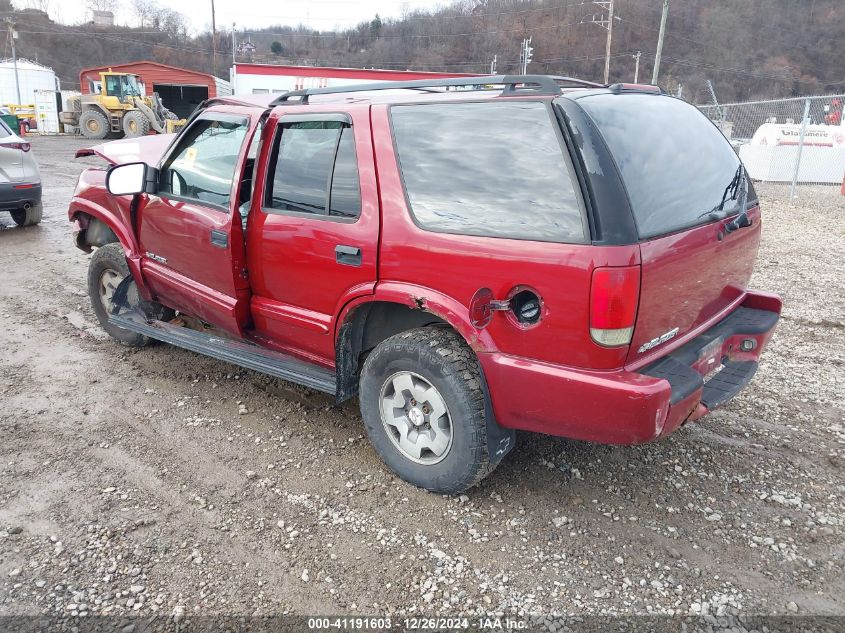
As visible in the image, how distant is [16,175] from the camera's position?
8797mm

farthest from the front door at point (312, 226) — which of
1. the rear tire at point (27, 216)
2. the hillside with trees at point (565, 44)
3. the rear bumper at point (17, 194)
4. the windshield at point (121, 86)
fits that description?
the hillside with trees at point (565, 44)

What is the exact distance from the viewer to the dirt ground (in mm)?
2559

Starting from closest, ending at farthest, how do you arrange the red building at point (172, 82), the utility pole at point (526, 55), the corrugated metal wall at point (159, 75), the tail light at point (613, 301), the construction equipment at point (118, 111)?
the tail light at point (613, 301) < the construction equipment at point (118, 111) < the red building at point (172, 82) < the corrugated metal wall at point (159, 75) < the utility pole at point (526, 55)

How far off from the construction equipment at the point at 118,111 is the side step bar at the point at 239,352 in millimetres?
25639

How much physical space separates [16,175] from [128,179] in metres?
6.10

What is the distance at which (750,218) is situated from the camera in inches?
129

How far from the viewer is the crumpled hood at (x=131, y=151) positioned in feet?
15.5

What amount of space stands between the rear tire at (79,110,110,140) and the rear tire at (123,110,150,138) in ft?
5.01

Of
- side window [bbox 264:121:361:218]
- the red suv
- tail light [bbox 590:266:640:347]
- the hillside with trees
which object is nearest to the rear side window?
the red suv

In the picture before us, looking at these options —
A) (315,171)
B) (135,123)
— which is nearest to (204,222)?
(315,171)

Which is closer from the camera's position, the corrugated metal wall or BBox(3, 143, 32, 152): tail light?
BBox(3, 143, 32, 152): tail light

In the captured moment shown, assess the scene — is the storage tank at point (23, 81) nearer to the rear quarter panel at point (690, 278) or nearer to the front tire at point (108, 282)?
the front tire at point (108, 282)

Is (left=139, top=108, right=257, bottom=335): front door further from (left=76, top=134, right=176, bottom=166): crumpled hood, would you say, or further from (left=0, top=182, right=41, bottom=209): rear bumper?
(left=0, top=182, right=41, bottom=209): rear bumper

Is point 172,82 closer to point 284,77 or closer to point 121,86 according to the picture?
point 121,86
